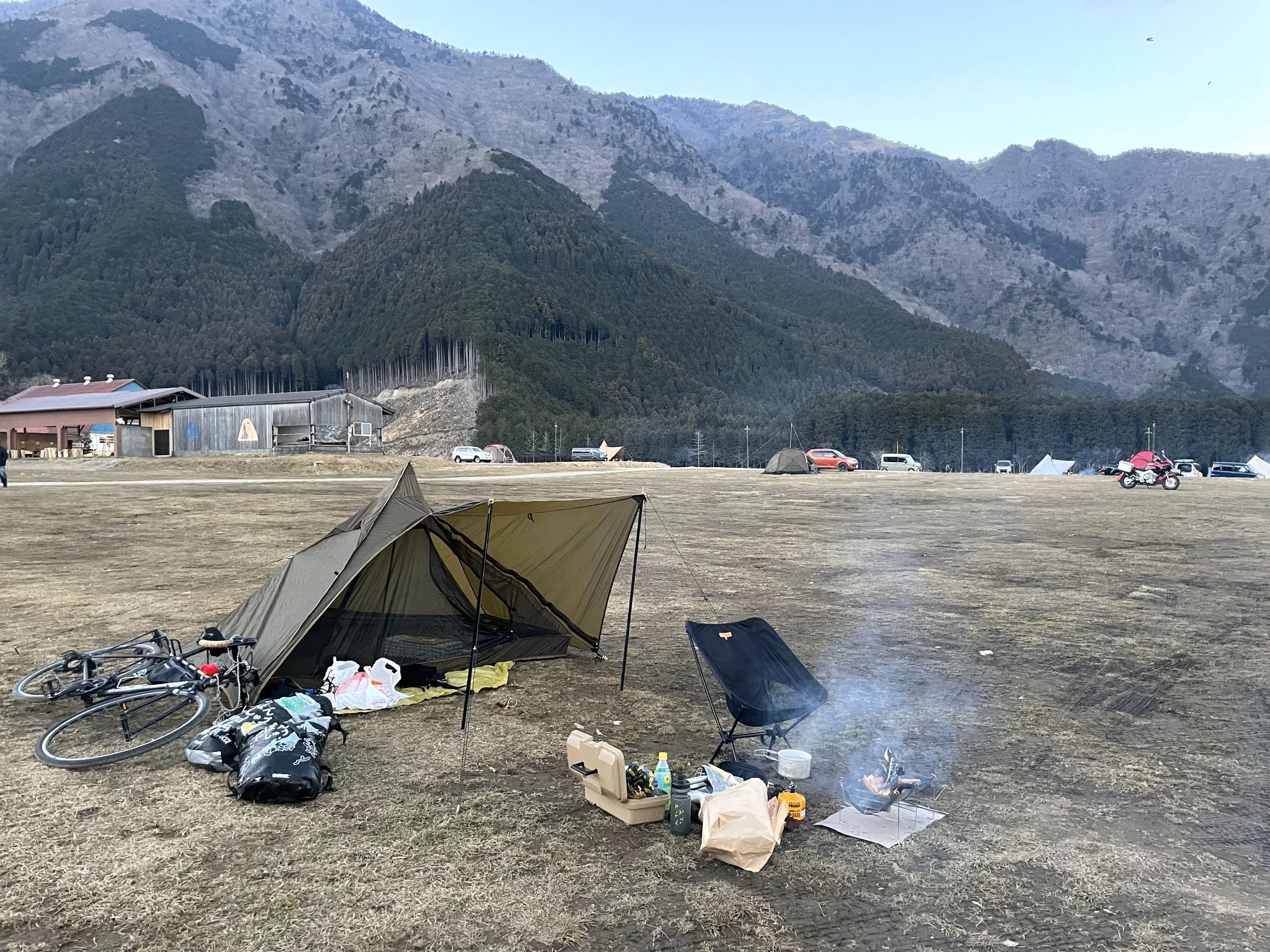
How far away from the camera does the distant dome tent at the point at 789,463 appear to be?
4800 centimetres

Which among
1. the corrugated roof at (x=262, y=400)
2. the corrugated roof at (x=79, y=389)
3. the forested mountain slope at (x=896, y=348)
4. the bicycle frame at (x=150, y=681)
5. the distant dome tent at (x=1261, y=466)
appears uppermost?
the forested mountain slope at (x=896, y=348)

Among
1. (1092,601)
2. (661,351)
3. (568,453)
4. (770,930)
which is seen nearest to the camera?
(770,930)

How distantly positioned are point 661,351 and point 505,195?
160ft

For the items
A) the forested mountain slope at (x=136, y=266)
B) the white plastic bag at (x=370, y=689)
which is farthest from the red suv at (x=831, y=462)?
the forested mountain slope at (x=136, y=266)

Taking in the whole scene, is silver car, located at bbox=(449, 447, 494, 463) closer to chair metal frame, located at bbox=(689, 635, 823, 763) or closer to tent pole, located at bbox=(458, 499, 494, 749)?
tent pole, located at bbox=(458, 499, 494, 749)

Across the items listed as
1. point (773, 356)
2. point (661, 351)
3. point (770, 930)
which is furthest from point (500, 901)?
point (773, 356)

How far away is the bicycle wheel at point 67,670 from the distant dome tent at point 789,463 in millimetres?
42503

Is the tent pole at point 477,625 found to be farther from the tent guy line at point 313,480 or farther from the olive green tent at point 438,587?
the tent guy line at point 313,480

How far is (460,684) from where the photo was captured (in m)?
7.46

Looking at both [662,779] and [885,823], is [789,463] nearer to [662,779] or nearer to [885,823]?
[885,823]

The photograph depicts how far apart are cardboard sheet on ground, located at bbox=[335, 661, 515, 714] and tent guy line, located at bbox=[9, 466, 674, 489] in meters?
29.0

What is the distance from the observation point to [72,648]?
8.36 meters

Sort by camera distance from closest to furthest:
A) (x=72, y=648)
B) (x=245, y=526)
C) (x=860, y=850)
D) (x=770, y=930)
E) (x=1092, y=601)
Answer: (x=770, y=930) < (x=860, y=850) < (x=72, y=648) < (x=1092, y=601) < (x=245, y=526)

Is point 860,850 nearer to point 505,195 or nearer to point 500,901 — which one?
point 500,901
